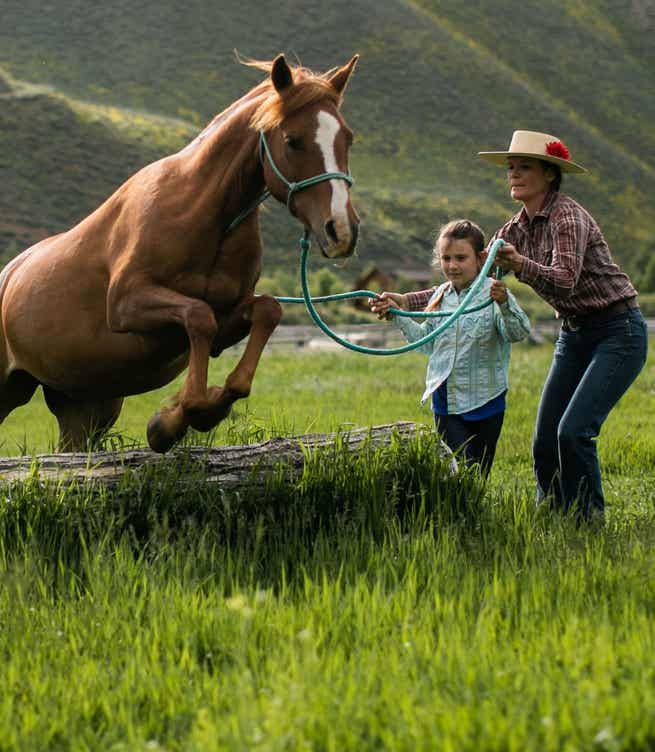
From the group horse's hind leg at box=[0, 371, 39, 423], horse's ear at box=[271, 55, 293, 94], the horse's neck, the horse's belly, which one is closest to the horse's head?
horse's ear at box=[271, 55, 293, 94]

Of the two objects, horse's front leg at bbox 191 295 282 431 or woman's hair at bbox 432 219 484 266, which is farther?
woman's hair at bbox 432 219 484 266

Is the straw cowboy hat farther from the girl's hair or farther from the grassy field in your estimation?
the grassy field

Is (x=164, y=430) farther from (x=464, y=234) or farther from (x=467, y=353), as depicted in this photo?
(x=464, y=234)

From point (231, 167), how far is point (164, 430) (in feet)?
4.13

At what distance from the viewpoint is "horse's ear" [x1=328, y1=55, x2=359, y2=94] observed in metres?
4.75

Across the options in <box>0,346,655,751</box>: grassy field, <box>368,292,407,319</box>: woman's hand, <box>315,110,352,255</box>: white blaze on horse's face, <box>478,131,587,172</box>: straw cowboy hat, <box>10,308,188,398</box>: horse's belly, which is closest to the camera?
<box>0,346,655,751</box>: grassy field

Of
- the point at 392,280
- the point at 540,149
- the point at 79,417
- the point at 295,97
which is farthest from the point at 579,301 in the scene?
the point at 392,280

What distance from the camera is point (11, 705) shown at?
3113mm

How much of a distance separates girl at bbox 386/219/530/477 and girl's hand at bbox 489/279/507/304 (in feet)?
1.61

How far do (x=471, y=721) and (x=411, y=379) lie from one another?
1468 centimetres

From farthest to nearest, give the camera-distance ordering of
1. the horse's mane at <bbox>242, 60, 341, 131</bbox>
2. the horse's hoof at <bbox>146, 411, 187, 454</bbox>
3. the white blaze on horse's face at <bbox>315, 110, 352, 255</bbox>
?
the horse's hoof at <bbox>146, 411, 187, 454</bbox>, the horse's mane at <bbox>242, 60, 341, 131</bbox>, the white blaze on horse's face at <bbox>315, 110, 352, 255</bbox>

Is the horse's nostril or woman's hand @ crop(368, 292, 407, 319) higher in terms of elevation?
the horse's nostril

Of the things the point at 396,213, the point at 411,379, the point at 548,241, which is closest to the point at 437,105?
the point at 396,213

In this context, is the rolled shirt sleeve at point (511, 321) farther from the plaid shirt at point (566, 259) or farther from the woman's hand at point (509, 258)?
the woman's hand at point (509, 258)
